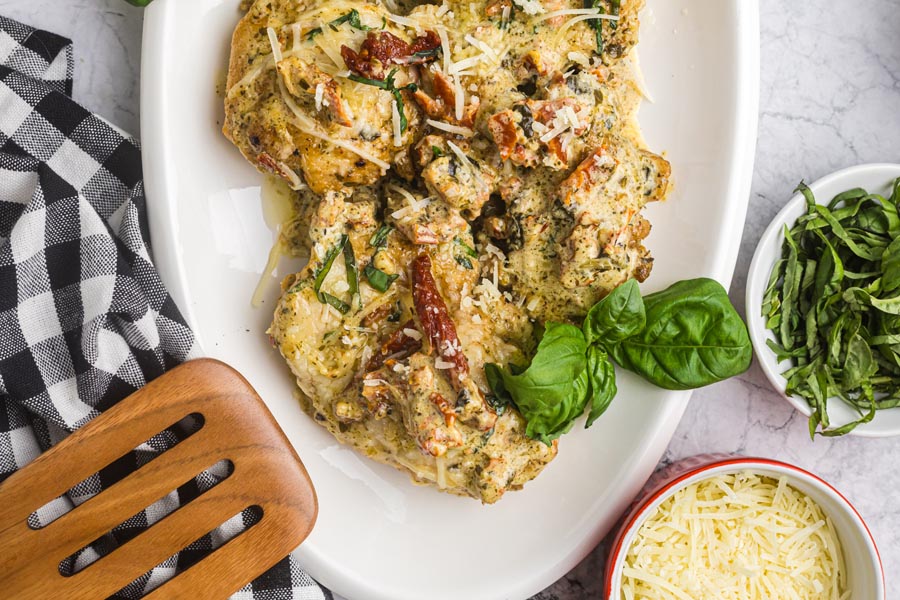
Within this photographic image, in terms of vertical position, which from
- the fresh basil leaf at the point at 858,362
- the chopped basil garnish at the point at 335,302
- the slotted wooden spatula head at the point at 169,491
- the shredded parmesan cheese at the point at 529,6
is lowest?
the fresh basil leaf at the point at 858,362

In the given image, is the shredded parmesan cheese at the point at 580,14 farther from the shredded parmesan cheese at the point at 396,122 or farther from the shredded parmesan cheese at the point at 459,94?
the shredded parmesan cheese at the point at 396,122

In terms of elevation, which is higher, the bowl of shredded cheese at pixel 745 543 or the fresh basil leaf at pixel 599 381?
the fresh basil leaf at pixel 599 381

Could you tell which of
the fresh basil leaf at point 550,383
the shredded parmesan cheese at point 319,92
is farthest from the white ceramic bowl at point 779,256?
the shredded parmesan cheese at point 319,92

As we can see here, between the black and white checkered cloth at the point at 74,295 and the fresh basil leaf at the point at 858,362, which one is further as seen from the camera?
the fresh basil leaf at the point at 858,362

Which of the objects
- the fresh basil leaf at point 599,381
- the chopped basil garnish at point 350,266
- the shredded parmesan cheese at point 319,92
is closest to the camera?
the shredded parmesan cheese at point 319,92

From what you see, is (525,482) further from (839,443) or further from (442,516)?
(839,443)

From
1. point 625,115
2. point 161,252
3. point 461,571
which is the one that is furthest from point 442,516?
point 625,115

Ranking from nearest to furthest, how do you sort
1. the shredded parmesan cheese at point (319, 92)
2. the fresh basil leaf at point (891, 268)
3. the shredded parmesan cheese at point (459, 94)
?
the shredded parmesan cheese at point (319, 92)
the shredded parmesan cheese at point (459, 94)
the fresh basil leaf at point (891, 268)

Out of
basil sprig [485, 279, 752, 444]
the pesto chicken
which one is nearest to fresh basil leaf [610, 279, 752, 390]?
basil sprig [485, 279, 752, 444]

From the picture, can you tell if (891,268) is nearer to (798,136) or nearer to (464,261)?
(798,136)
